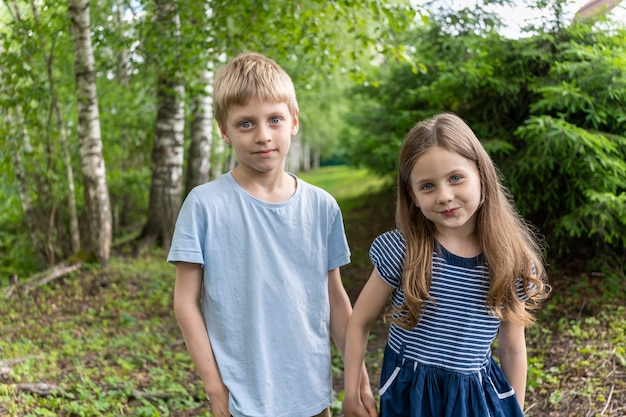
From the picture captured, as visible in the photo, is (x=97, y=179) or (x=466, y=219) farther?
(x=97, y=179)

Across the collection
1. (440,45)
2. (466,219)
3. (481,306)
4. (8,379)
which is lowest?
(8,379)

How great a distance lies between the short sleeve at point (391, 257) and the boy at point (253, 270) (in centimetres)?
22

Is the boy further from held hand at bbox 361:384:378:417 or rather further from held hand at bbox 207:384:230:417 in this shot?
held hand at bbox 361:384:378:417

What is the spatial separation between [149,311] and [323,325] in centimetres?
487

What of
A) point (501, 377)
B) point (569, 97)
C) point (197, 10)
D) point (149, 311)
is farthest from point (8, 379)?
point (569, 97)

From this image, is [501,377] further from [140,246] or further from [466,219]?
[140,246]

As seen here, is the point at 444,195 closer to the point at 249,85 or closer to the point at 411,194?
the point at 411,194

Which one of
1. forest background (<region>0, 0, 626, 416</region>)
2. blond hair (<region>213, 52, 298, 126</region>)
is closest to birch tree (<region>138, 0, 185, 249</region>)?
forest background (<region>0, 0, 626, 416</region>)

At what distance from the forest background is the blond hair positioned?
2.47 metres

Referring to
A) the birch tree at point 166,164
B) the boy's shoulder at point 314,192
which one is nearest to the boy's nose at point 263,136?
the boy's shoulder at point 314,192

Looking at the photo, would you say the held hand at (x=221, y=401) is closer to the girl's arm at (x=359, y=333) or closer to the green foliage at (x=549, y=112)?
the girl's arm at (x=359, y=333)

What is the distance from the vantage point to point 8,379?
Answer: 4059 mm

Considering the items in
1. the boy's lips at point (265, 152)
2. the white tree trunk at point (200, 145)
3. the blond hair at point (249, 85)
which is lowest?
the white tree trunk at point (200, 145)

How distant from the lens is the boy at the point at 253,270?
2045mm
